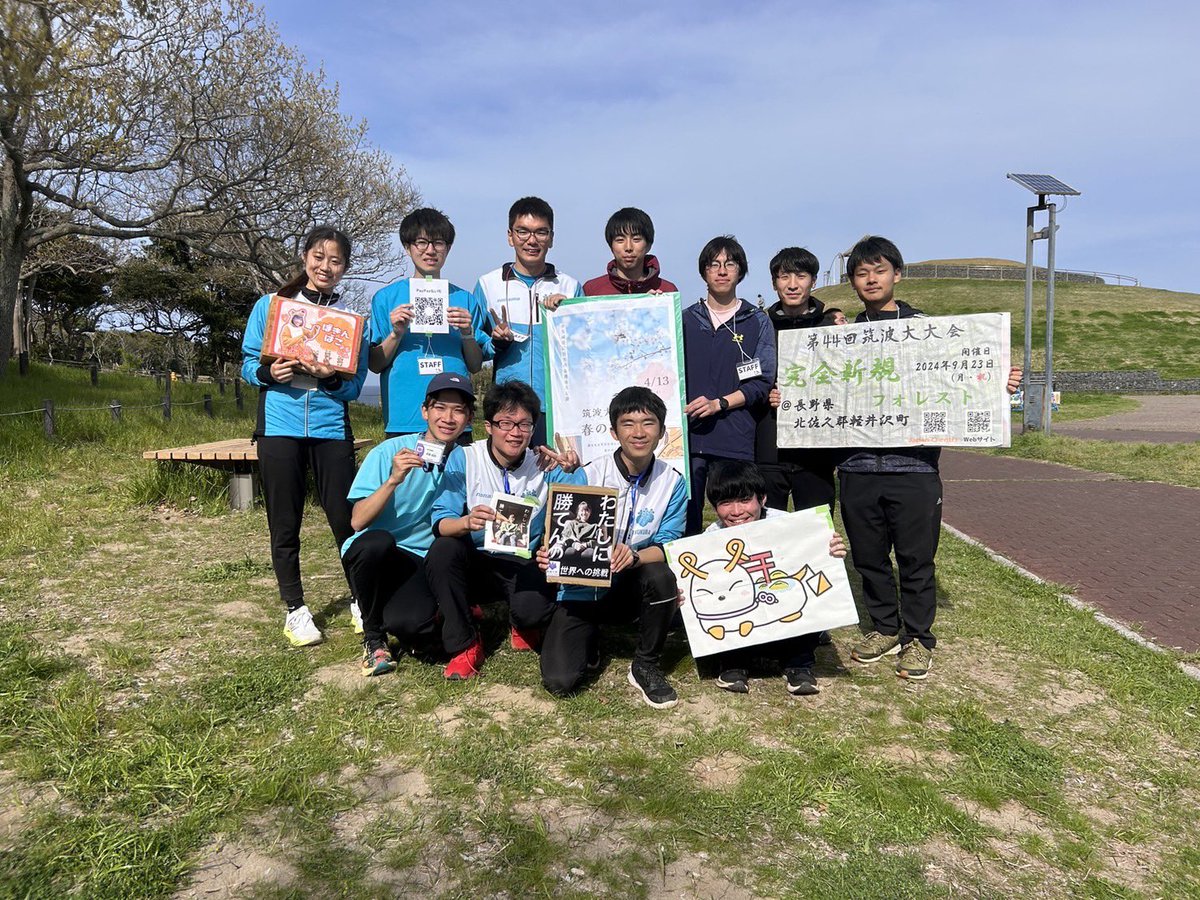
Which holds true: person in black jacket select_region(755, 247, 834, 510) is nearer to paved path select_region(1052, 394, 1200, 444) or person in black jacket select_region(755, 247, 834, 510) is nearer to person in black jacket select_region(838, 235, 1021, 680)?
person in black jacket select_region(838, 235, 1021, 680)

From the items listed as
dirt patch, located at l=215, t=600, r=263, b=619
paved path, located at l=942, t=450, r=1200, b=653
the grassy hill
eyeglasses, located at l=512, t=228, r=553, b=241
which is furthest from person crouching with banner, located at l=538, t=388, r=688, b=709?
the grassy hill

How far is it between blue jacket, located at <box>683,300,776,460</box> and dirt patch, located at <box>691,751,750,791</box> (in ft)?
5.66

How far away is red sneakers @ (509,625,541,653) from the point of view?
4.21 meters

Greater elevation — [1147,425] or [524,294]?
[524,294]

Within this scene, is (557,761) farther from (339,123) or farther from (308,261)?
(339,123)

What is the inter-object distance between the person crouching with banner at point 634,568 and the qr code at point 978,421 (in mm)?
1574

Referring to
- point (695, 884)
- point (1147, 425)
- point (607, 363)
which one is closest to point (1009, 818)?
point (695, 884)

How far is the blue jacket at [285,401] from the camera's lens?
13.3 ft

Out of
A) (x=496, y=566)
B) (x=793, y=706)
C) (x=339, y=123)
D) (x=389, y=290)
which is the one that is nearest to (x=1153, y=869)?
(x=793, y=706)

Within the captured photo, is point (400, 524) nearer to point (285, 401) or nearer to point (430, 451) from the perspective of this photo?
→ point (430, 451)

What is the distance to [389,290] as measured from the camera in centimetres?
432

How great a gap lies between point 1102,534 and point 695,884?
7.41 meters

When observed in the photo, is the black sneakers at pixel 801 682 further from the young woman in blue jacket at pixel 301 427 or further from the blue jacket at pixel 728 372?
the young woman in blue jacket at pixel 301 427

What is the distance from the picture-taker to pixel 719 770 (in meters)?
2.98
